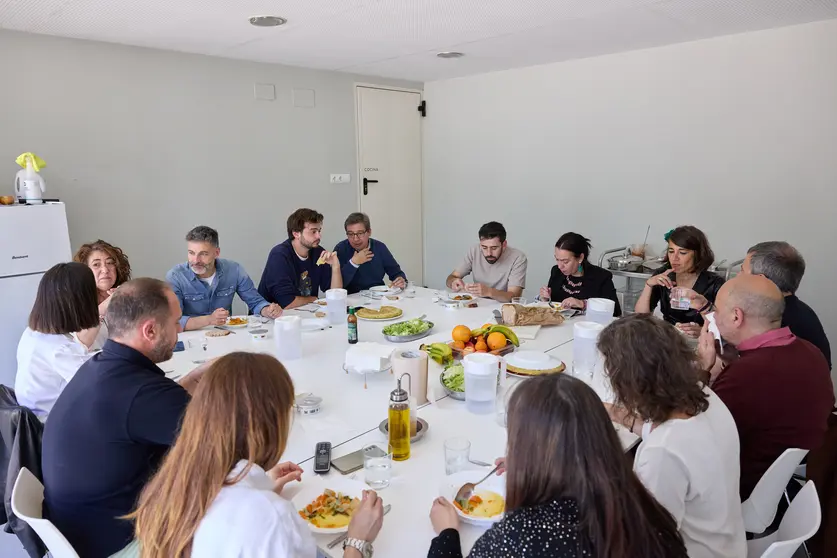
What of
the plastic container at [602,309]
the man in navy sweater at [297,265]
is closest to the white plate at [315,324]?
the man in navy sweater at [297,265]

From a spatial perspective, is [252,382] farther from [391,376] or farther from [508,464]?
[391,376]

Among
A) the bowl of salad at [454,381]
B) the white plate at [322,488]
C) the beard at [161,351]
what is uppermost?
the beard at [161,351]

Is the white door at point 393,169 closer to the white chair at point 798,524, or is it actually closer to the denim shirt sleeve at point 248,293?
the denim shirt sleeve at point 248,293

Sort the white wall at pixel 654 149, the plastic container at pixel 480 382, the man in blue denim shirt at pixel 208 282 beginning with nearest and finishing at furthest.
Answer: the plastic container at pixel 480 382
the man in blue denim shirt at pixel 208 282
the white wall at pixel 654 149

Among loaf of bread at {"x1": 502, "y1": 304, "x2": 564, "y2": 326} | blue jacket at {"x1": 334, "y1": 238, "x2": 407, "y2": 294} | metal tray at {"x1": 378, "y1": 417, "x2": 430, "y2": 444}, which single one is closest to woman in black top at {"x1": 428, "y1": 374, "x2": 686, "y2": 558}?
metal tray at {"x1": 378, "y1": 417, "x2": 430, "y2": 444}

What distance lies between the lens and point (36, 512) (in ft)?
4.76

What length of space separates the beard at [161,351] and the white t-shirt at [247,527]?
0.65 meters

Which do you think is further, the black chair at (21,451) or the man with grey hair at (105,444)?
the black chair at (21,451)

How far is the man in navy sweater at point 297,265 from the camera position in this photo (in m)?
3.65

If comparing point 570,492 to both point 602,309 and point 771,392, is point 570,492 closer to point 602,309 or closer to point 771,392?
point 771,392

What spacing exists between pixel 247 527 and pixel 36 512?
0.76 m

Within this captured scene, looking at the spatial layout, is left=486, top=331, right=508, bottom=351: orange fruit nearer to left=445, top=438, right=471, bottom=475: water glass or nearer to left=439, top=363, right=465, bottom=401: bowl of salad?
left=439, top=363, right=465, bottom=401: bowl of salad

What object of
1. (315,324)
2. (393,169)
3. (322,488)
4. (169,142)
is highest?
(169,142)

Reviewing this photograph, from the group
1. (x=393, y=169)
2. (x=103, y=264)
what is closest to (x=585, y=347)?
(x=103, y=264)
